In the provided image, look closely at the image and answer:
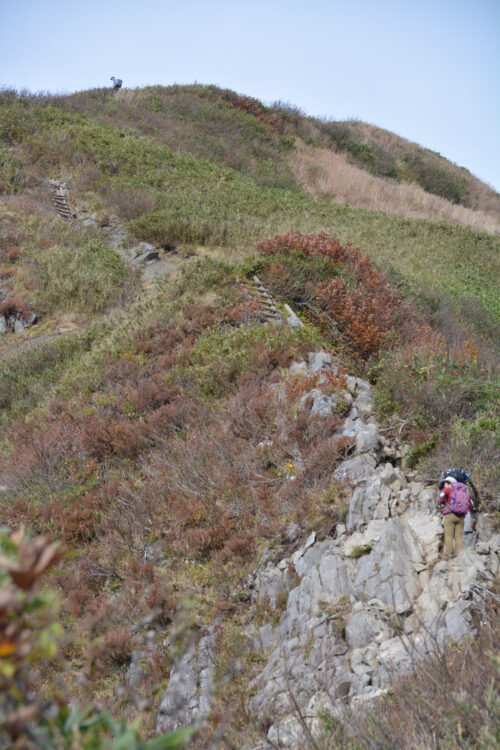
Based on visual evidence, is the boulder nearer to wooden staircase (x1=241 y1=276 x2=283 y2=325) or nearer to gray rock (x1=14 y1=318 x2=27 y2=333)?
wooden staircase (x1=241 y1=276 x2=283 y2=325)

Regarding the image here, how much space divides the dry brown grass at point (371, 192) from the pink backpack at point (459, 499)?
2202 cm

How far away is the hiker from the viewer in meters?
4.70

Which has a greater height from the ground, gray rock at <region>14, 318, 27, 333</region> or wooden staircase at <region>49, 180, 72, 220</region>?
wooden staircase at <region>49, 180, 72, 220</region>

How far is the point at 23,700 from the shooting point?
1.20 metres

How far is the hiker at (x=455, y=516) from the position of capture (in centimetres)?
470

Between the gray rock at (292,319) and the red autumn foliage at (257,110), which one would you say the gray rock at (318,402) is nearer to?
the gray rock at (292,319)

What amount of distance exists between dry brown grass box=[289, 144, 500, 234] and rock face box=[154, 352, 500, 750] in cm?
2178

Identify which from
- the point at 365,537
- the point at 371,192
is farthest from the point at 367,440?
the point at 371,192

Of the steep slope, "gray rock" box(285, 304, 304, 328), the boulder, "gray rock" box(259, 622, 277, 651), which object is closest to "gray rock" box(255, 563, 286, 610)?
"gray rock" box(259, 622, 277, 651)

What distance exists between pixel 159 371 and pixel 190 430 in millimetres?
1876

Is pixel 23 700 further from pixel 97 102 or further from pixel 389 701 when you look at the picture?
pixel 97 102

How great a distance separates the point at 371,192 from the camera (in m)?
27.0

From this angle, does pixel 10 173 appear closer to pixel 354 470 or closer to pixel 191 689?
pixel 354 470

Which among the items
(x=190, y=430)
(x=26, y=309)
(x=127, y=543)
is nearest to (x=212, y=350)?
(x=190, y=430)
